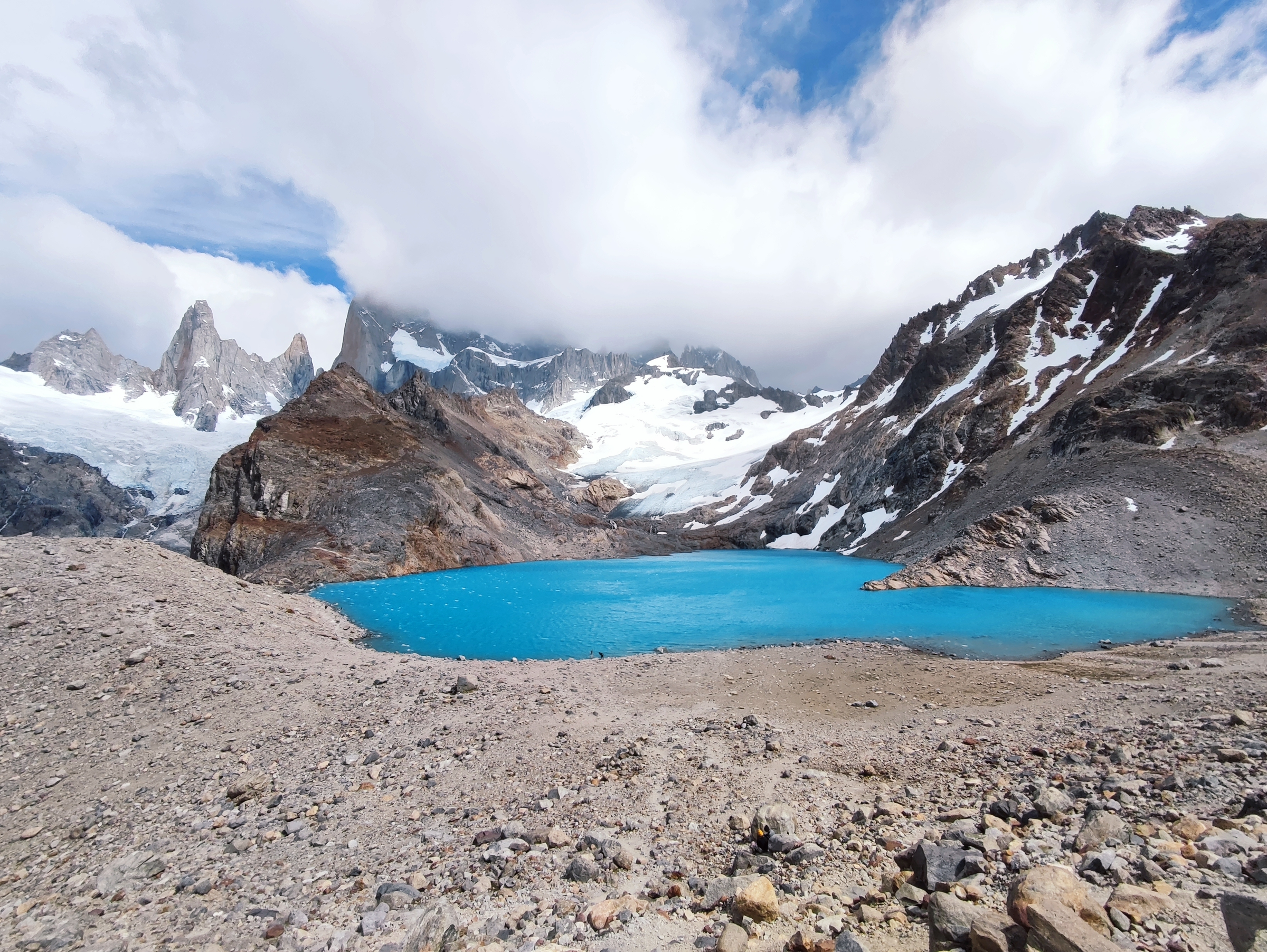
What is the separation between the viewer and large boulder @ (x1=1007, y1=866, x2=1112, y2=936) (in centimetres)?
364

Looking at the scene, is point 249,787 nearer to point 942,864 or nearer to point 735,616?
point 942,864

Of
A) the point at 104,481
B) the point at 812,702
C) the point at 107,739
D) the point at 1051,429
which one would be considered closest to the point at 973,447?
the point at 1051,429

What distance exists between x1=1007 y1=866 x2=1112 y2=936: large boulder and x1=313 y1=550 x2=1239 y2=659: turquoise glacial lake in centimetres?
1898

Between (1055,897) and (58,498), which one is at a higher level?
(1055,897)

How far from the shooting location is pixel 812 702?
13742 mm

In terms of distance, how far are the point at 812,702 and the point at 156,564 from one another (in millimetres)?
22489

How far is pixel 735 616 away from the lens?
108 feet

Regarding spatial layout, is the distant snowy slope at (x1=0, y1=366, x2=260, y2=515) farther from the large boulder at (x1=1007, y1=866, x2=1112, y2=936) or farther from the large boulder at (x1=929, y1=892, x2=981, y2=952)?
the large boulder at (x1=1007, y1=866, x2=1112, y2=936)

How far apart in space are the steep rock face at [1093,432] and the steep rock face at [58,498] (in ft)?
456

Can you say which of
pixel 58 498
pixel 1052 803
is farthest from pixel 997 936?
pixel 58 498

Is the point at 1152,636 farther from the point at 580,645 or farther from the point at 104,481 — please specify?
the point at 104,481

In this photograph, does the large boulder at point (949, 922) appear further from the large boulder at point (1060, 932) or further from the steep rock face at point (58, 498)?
the steep rock face at point (58, 498)

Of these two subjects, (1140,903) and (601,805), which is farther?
(601,805)

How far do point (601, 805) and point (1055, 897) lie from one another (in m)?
5.76
